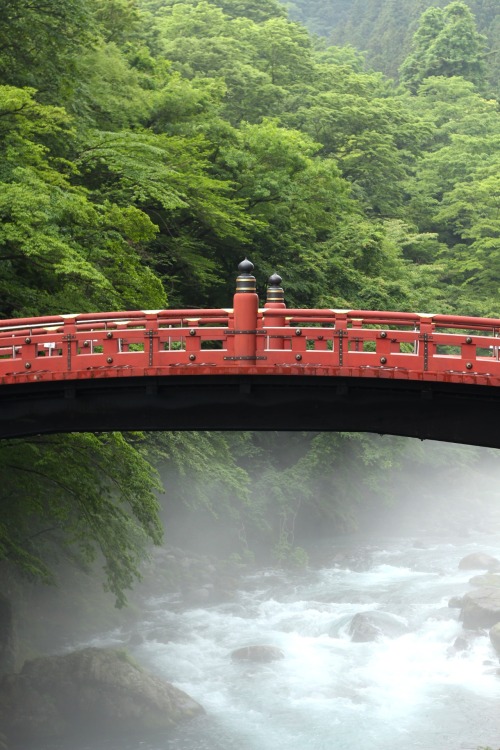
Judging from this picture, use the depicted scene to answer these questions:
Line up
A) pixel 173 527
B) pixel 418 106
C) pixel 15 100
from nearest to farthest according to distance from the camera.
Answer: pixel 15 100 → pixel 173 527 → pixel 418 106

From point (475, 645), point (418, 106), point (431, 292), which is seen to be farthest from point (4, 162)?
point (418, 106)

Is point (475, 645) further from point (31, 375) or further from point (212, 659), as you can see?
point (31, 375)

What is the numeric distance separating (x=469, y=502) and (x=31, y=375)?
4207cm

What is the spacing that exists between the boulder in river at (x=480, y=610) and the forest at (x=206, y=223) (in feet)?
29.7

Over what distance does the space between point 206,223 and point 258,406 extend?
17177 millimetres

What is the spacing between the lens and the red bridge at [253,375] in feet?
62.3

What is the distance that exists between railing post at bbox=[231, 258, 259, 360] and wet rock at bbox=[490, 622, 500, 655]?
70.6 feet

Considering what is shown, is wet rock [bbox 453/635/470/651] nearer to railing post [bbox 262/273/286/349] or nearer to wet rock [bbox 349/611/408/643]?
wet rock [bbox 349/611/408/643]

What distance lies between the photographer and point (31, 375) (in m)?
20.0

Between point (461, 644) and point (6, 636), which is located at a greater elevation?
point (6, 636)

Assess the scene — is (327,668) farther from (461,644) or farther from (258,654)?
(461,644)

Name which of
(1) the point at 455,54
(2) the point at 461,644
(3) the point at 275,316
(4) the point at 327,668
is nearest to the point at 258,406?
(3) the point at 275,316

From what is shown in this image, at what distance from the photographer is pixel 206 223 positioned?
3644 cm

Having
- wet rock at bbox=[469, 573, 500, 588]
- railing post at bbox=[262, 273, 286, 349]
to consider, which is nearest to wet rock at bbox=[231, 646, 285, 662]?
wet rock at bbox=[469, 573, 500, 588]
